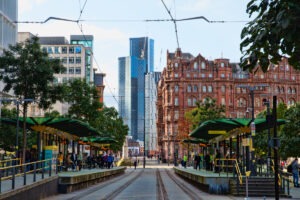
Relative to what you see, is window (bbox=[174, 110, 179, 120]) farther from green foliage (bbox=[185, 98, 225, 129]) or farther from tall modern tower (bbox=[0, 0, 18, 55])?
tall modern tower (bbox=[0, 0, 18, 55])

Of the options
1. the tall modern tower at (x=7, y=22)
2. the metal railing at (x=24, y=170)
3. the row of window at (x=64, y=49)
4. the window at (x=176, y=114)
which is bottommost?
the metal railing at (x=24, y=170)

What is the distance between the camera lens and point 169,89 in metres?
151

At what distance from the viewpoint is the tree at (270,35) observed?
5.88 m

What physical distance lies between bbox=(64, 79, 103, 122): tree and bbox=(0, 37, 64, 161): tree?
2367 centimetres

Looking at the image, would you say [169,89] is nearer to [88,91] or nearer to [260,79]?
[260,79]

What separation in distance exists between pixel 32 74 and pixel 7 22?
28.5 m

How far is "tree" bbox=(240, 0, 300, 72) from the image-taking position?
5883mm

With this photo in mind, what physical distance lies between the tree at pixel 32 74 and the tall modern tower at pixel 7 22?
78.3ft

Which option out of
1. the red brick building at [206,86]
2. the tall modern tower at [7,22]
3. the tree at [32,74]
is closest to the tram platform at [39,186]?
the tree at [32,74]

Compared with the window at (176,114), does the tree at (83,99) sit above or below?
below

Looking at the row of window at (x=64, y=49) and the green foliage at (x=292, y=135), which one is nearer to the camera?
the green foliage at (x=292, y=135)

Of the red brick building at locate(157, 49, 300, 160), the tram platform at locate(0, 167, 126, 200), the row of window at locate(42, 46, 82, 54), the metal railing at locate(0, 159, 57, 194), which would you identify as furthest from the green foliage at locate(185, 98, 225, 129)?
the row of window at locate(42, 46, 82, 54)

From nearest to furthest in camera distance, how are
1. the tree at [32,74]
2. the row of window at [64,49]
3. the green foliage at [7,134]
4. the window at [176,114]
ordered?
the tree at [32,74], the green foliage at [7,134], the row of window at [64,49], the window at [176,114]

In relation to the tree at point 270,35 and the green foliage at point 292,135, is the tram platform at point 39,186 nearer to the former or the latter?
the tree at point 270,35
